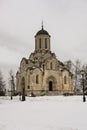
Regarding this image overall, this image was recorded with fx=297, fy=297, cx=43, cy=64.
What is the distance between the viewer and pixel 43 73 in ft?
202

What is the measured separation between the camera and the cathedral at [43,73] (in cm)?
6053

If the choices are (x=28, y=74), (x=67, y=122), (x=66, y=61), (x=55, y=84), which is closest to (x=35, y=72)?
(x=28, y=74)

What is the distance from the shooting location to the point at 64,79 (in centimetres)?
6375

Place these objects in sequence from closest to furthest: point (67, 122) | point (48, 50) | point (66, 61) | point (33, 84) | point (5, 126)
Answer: point (5, 126)
point (67, 122)
point (33, 84)
point (48, 50)
point (66, 61)

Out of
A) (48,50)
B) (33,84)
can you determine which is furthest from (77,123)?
(48,50)

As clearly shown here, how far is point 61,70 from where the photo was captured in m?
63.3

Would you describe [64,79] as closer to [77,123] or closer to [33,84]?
[33,84]

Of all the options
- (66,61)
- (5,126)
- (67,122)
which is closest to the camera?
(5,126)

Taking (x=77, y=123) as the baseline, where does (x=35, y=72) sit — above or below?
above

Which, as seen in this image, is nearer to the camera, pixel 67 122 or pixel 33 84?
pixel 67 122

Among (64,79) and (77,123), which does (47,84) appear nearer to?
(64,79)

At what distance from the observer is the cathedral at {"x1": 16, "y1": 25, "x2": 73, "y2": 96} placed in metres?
60.5

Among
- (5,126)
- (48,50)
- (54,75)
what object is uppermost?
(48,50)

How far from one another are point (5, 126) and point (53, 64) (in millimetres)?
Answer: 50038
